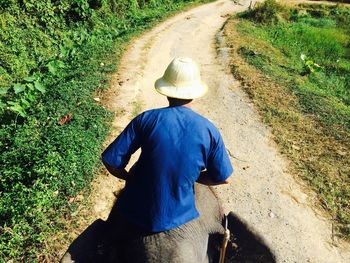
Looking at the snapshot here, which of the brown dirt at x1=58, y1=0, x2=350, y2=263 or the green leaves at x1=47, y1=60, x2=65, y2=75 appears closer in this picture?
the brown dirt at x1=58, y1=0, x2=350, y2=263

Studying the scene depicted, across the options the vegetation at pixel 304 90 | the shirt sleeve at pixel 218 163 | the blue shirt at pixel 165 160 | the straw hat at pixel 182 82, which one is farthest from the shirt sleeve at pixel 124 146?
the vegetation at pixel 304 90

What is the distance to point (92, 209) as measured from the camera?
5.42 meters

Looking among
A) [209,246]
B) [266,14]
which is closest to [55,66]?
[209,246]

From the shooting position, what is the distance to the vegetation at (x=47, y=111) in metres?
4.91

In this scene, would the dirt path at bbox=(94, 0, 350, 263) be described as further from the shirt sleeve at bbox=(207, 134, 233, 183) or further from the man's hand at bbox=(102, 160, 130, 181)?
the man's hand at bbox=(102, 160, 130, 181)

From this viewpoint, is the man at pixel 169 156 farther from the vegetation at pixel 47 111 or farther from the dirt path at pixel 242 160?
the vegetation at pixel 47 111

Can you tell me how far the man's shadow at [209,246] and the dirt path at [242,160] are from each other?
0.13 metres

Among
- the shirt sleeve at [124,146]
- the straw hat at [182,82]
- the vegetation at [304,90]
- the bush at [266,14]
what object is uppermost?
the straw hat at [182,82]

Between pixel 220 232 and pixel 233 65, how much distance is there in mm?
9145

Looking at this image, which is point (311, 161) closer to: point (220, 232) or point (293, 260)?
point (293, 260)

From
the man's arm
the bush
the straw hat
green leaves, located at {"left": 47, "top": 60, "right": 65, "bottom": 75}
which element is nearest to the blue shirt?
the straw hat

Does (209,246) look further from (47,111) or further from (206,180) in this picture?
(47,111)

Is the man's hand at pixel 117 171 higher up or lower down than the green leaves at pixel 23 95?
higher up

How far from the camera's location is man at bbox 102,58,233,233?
290cm
